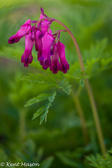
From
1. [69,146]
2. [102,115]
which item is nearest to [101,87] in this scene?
[102,115]

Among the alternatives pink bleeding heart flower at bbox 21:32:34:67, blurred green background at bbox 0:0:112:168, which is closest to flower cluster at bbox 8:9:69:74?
pink bleeding heart flower at bbox 21:32:34:67

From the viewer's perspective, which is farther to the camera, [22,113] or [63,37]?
[63,37]

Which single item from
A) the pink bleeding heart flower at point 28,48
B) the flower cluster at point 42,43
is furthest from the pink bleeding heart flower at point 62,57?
the pink bleeding heart flower at point 28,48

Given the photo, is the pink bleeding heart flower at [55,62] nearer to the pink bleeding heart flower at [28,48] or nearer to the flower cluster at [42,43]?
the flower cluster at [42,43]

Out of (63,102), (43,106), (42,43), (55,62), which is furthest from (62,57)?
(63,102)

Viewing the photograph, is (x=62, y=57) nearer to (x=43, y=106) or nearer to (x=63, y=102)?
(x=43, y=106)

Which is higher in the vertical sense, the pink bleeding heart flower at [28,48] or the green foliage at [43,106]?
the pink bleeding heart flower at [28,48]

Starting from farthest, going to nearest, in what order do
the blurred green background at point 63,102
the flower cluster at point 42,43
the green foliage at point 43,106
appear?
the blurred green background at point 63,102, the flower cluster at point 42,43, the green foliage at point 43,106

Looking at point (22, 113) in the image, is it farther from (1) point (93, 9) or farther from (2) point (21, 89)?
(1) point (93, 9)
